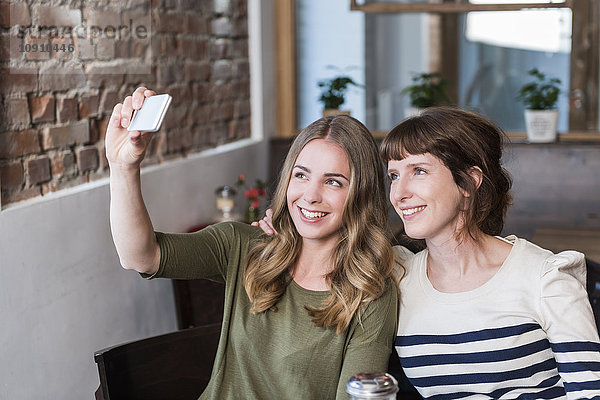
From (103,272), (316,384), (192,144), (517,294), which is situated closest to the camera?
(517,294)

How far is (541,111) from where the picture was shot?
11.5 feet

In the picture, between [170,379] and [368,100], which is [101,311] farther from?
[368,100]

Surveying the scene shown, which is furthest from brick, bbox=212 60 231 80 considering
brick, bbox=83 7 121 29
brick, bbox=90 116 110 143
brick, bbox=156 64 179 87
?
brick, bbox=90 116 110 143

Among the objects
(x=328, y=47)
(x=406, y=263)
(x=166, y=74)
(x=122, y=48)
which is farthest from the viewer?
(x=328, y=47)

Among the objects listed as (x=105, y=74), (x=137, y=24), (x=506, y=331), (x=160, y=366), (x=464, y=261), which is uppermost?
(x=137, y=24)

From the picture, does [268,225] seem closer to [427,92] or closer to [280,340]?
[280,340]

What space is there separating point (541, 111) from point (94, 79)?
1989 mm

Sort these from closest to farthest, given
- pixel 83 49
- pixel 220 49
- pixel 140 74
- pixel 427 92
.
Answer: pixel 83 49 < pixel 140 74 < pixel 220 49 < pixel 427 92

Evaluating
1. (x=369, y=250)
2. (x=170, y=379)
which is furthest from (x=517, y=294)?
(x=170, y=379)

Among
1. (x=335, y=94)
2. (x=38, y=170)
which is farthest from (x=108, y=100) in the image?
(x=335, y=94)

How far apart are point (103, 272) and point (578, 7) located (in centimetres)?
245

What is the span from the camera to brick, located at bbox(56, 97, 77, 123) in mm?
2135

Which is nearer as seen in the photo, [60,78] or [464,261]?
[464,261]

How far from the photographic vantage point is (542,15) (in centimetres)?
365
